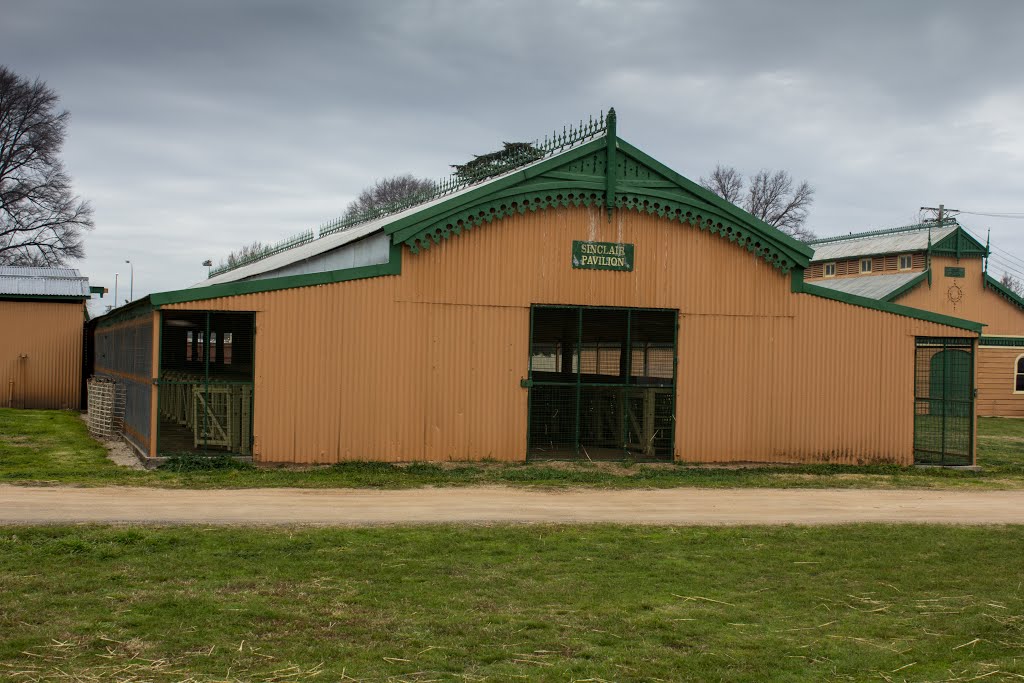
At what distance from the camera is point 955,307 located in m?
41.8

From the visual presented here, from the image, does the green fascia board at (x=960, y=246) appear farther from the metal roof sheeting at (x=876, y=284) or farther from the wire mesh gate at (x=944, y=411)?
the wire mesh gate at (x=944, y=411)

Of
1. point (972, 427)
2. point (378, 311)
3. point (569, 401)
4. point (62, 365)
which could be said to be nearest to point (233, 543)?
point (378, 311)

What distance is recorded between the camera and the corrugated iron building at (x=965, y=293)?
4069 cm

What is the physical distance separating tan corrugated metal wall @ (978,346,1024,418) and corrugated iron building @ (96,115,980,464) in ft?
65.3

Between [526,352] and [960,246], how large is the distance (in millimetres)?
29037

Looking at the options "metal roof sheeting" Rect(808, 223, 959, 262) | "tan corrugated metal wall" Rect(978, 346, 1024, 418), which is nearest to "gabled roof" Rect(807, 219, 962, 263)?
"metal roof sheeting" Rect(808, 223, 959, 262)

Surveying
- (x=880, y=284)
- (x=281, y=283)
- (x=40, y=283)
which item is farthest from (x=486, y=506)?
(x=880, y=284)

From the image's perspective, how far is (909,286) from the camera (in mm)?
40938

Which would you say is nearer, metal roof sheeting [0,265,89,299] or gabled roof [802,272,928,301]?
metal roof sheeting [0,265,89,299]

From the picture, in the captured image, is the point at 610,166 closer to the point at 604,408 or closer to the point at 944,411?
the point at 604,408

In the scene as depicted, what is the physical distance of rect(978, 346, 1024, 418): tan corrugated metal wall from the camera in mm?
40500

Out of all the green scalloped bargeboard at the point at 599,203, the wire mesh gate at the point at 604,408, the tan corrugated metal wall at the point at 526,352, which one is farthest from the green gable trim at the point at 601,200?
the wire mesh gate at the point at 604,408

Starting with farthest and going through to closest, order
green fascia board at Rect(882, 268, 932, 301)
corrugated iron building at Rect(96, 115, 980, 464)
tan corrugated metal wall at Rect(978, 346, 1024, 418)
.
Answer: green fascia board at Rect(882, 268, 932, 301), tan corrugated metal wall at Rect(978, 346, 1024, 418), corrugated iron building at Rect(96, 115, 980, 464)

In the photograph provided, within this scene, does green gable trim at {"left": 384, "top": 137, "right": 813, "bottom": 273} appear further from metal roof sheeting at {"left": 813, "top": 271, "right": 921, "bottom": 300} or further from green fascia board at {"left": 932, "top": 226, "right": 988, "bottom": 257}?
green fascia board at {"left": 932, "top": 226, "right": 988, "bottom": 257}
